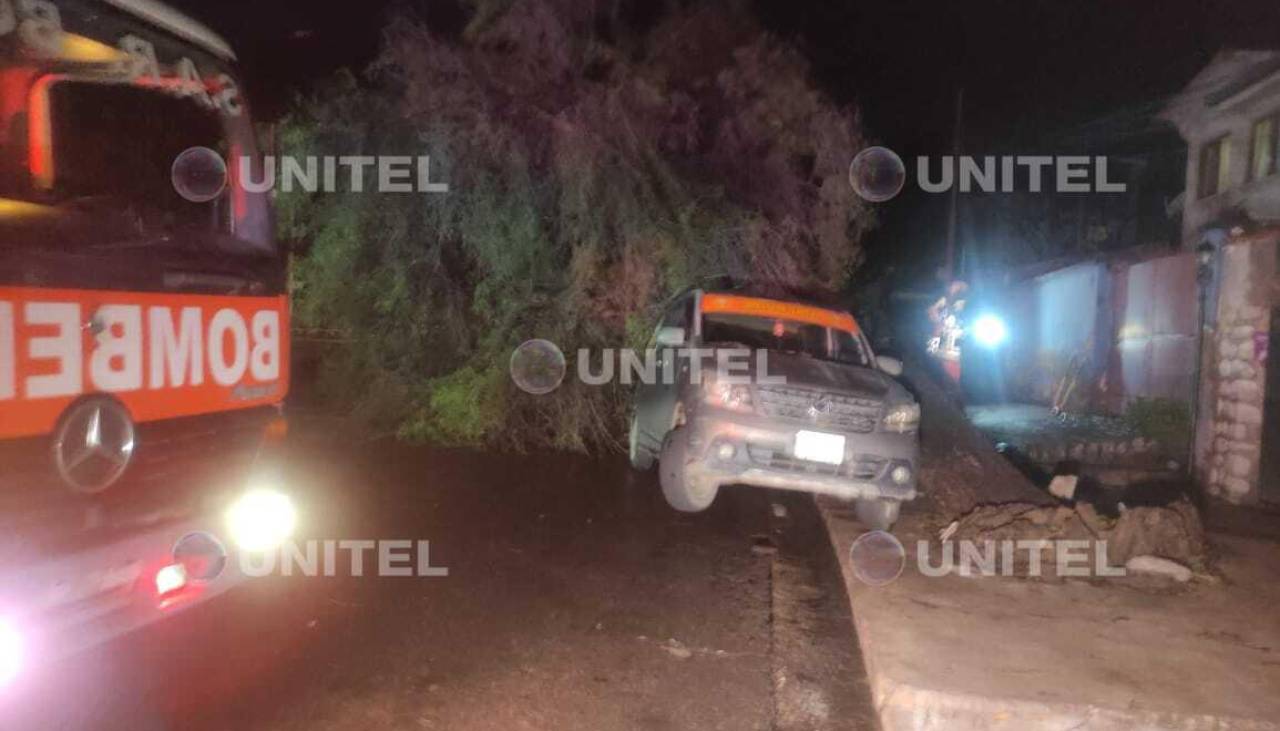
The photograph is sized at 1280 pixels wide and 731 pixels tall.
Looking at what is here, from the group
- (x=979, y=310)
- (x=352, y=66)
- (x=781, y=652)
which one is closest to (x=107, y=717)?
(x=781, y=652)

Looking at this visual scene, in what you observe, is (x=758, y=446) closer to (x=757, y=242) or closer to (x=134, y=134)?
(x=134, y=134)

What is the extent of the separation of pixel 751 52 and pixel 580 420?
17.7 feet

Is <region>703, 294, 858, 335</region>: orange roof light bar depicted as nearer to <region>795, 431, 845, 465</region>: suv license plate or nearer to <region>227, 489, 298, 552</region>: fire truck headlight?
<region>795, 431, 845, 465</region>: suv license plate

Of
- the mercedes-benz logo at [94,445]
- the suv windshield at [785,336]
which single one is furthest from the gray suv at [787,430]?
the mercedes-benz logo at [94,445]

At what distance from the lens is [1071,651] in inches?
199

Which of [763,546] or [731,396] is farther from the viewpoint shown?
[763,546]

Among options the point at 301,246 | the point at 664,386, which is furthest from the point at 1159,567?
the point at 301,246

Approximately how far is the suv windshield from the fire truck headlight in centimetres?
454

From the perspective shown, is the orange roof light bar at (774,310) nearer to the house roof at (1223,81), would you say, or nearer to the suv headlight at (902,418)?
the suv headlight at (902,418)

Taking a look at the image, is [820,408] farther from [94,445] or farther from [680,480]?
[94,445]

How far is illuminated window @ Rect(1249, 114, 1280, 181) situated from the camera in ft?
37.3

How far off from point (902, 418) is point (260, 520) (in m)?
4.73

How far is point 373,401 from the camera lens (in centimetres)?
1183

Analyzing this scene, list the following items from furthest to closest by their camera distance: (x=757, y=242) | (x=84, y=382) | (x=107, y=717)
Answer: (x=757, y=242) → (x=107, y=717) → (x=84, y=382)
